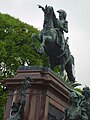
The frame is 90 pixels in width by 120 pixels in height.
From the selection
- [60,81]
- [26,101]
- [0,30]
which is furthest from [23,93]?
[0,30]

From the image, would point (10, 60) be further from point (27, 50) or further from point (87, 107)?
point (87, 107)

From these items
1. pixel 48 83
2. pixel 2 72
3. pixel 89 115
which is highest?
pixel 2 72

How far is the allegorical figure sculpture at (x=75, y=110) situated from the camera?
12.9m

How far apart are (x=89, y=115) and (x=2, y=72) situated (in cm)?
1722

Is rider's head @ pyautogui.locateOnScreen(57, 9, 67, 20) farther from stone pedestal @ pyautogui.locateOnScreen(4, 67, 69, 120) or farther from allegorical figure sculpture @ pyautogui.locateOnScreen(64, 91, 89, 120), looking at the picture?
allegorical figure sculpture @ pyautogui.locateOnScreen(64, 91, 89, 120)

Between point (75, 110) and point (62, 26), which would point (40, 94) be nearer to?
point (75, 110)

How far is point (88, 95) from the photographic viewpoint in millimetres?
13820

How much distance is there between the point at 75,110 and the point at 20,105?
5.77ft

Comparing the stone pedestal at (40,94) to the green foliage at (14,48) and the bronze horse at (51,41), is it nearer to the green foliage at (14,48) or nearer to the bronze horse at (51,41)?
the bronze horse at (51,41)

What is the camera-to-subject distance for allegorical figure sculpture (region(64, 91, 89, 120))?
12867 millimetres

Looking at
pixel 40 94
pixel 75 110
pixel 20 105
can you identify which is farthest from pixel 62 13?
pixel 75 110

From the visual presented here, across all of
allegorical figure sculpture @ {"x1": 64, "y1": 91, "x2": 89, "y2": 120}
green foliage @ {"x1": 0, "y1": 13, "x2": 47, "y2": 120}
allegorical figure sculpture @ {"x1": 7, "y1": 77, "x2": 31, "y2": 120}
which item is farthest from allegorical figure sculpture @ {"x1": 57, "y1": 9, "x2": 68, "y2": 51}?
green foliage @ {"x1": 0, "y1": 13, "x2": 47, "y2": 120}

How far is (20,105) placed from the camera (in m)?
13.4

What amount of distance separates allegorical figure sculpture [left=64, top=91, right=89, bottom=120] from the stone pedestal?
0.93 metres
